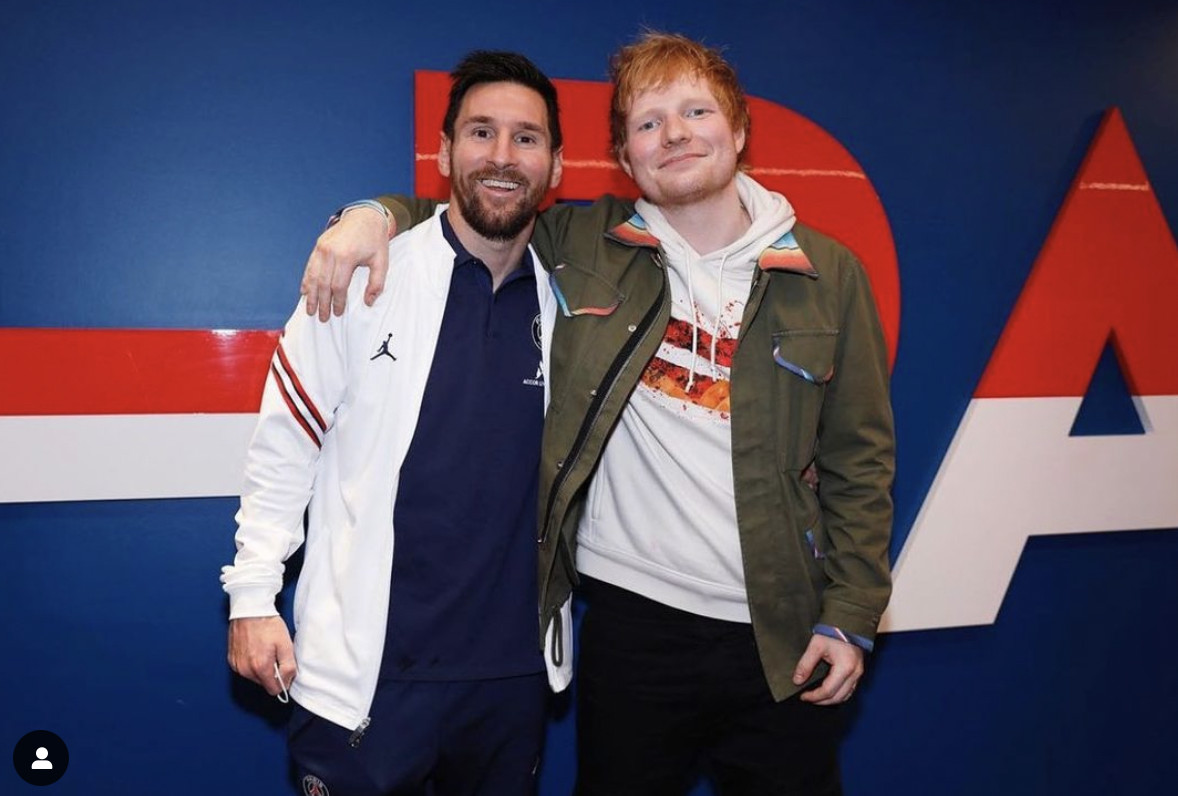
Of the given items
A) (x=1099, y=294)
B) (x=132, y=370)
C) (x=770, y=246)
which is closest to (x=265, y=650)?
(x=132, y=370)

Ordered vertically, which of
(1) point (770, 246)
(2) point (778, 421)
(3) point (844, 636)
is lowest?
(3) point (844, 636)

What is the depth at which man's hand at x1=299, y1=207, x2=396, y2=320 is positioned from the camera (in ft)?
4.70

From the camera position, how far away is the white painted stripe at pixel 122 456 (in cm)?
192

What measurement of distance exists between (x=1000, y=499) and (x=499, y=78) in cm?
178

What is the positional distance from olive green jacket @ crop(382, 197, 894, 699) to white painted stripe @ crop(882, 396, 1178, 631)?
0.92 m

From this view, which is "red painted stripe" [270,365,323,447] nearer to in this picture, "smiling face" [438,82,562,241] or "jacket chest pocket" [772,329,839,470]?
"smiling face" [438,82,562,241]

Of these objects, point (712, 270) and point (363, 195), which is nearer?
point (712, 270)

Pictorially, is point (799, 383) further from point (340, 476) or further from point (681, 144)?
point (340, 476)

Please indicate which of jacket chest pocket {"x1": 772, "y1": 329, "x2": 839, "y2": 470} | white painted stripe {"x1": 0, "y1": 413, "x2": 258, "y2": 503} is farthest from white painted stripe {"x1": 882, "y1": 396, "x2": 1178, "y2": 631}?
white painted stripe {"x1": 0, "y1": 413, "x2": 258, "y2": 503}

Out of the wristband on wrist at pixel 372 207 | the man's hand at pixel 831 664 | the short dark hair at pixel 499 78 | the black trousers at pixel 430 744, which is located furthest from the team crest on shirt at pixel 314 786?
the short dark hair at pixel 499 78

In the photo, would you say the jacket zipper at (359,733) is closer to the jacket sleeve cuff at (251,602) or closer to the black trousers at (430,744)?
the black trousers at (430,744)

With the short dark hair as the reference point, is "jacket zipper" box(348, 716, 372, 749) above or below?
below

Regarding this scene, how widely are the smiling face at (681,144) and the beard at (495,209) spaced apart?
0.23m

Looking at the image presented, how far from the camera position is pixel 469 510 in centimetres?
148
